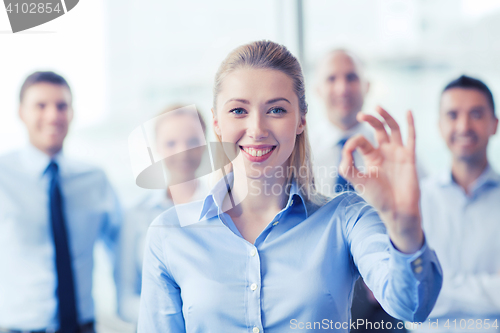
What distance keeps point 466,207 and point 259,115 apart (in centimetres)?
119

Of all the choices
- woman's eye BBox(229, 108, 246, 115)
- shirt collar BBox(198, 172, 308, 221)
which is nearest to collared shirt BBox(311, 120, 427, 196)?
shirt collar BBox(198, 172, 308, 221)

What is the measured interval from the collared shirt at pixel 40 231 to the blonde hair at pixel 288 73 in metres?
0.94

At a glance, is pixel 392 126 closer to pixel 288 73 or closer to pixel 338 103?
pixel 288 73

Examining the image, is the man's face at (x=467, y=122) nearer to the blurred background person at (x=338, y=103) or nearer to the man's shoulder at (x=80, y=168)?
the blurred background person at (x=338, y=103)

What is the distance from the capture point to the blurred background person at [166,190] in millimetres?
1168

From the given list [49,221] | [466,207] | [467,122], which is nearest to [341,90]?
[467,122]

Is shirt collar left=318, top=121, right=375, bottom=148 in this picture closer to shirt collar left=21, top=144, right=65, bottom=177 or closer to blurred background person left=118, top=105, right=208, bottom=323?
blurred background person left=118, top=105, right=208, bottom=323

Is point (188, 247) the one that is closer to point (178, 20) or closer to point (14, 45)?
point (14, 45)

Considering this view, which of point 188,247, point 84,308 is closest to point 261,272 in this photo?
point 188,247

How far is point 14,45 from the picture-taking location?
1.86 m

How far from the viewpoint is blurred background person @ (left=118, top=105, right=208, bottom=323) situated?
1.17 m

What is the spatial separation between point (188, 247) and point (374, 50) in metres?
1.89

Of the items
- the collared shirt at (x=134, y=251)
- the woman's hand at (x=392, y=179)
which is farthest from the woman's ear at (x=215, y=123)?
the collared shirt at (x=134, y=251)

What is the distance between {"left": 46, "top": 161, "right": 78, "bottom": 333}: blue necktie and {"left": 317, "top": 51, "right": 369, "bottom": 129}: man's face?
124cm
